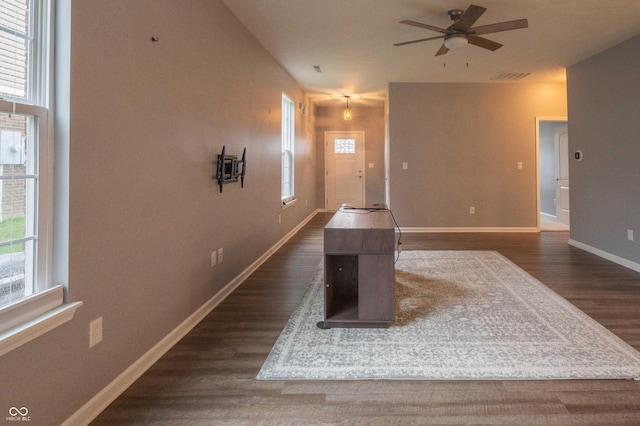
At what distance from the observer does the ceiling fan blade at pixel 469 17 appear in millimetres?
2926

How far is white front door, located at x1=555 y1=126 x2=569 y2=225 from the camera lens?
22.9ft

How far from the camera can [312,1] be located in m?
3.23

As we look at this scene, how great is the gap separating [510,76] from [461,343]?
5.04 metres

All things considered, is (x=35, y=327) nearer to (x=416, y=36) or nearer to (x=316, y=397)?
(x=316, y=397)

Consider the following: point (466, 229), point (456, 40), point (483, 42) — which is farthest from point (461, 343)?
point (466, 229)

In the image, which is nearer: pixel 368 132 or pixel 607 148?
pixel 607 148

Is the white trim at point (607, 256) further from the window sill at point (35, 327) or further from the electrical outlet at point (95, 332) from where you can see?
the window sill at point (35, 327)

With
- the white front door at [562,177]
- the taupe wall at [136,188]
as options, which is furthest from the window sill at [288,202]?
the white front door at [562,177]

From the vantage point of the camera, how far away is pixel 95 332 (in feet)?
5.37

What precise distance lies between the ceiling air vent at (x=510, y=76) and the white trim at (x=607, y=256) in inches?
101

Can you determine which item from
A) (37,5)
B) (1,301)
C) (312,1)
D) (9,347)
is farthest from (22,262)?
(312,1)

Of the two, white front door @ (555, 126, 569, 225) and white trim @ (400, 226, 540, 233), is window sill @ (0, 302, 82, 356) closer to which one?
white trim @ (400, 226, 540, 233)

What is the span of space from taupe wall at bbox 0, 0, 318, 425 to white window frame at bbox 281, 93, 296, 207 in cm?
252

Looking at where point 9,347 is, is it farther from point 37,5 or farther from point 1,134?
point 37,5
